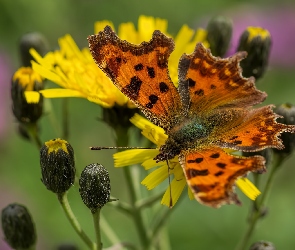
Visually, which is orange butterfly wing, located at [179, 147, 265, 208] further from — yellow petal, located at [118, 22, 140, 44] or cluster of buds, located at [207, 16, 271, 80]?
yellow petal, located at [118, 22, 140, 44]

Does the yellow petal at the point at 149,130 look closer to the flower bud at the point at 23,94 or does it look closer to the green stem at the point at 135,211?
the green stem at the point at 135,211

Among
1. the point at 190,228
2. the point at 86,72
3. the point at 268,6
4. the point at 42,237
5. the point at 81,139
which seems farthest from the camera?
the point at 268,6

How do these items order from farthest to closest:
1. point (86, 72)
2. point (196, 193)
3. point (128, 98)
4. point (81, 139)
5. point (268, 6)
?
1. point (268, 6)
2. point (81, 139)
3. point (86, 72)
4. point (128, 98)
5. point (196, 193)

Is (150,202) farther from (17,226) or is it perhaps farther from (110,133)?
(110,133)

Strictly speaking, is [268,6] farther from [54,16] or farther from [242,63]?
[242,63]

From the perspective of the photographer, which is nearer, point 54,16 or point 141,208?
point 141,208

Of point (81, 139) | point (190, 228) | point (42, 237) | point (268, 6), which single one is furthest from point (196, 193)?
point (268, 6)

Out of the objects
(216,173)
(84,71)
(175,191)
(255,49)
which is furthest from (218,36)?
(216,173)

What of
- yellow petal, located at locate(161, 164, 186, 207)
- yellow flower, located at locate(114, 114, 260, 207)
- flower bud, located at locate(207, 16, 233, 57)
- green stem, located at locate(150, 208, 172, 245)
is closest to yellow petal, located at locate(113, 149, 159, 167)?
yellow flower, located at locate(114, 114, 260, 207)
